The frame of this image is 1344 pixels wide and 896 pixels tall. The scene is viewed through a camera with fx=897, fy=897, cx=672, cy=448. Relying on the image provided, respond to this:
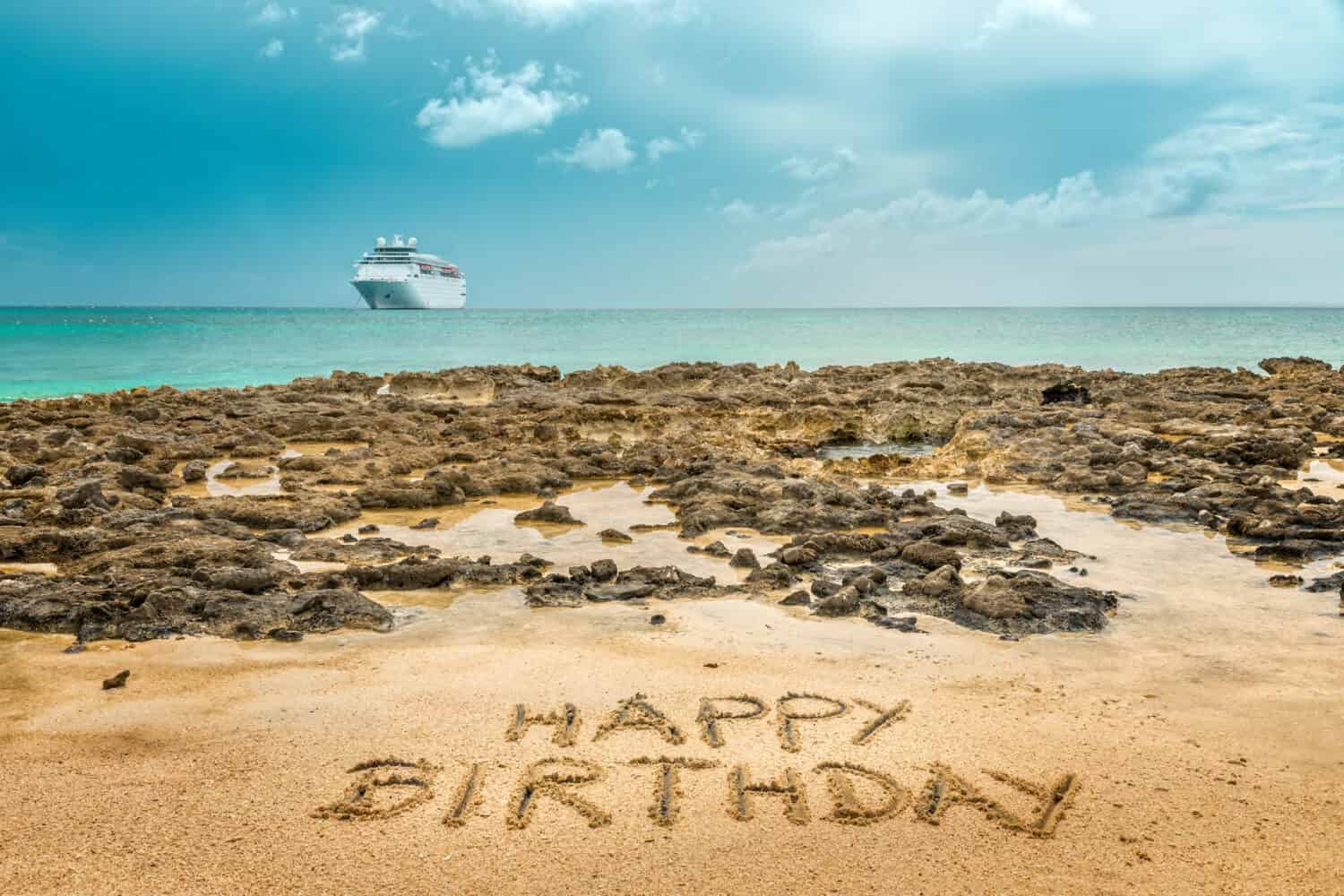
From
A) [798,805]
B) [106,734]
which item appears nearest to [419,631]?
[106,734]

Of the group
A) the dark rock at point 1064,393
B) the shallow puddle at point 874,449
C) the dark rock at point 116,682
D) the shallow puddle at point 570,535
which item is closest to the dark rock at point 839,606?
the shallow puddle at point 570,535

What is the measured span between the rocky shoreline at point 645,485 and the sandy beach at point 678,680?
49mm

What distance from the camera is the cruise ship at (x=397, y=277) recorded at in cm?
9362

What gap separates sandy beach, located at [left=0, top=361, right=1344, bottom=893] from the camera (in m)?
2.91

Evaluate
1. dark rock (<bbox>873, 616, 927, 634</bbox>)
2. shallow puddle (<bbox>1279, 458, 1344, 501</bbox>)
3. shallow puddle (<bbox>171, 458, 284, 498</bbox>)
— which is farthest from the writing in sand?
shallow puddle (<bbox>1279, 458, 1344, 501</bbox>)

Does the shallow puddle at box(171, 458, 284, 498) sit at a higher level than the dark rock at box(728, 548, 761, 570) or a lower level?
lower

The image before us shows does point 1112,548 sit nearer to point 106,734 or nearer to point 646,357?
point 106,734

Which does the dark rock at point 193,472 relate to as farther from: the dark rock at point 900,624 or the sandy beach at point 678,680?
the dark rock at point 900,624

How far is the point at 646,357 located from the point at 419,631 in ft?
101

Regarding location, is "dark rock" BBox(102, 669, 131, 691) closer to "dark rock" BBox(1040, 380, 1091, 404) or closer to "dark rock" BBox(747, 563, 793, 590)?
"dark rock" BBox(747, 563, 793, 590)

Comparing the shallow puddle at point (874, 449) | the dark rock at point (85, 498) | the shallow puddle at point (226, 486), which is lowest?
the shallow puddle at point (874, 449)

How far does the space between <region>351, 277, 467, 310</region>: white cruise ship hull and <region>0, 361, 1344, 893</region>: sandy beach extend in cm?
8895

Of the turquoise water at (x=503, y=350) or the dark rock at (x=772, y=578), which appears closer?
the dark rock at (x=772, y=578)

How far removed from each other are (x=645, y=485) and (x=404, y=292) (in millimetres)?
91303
